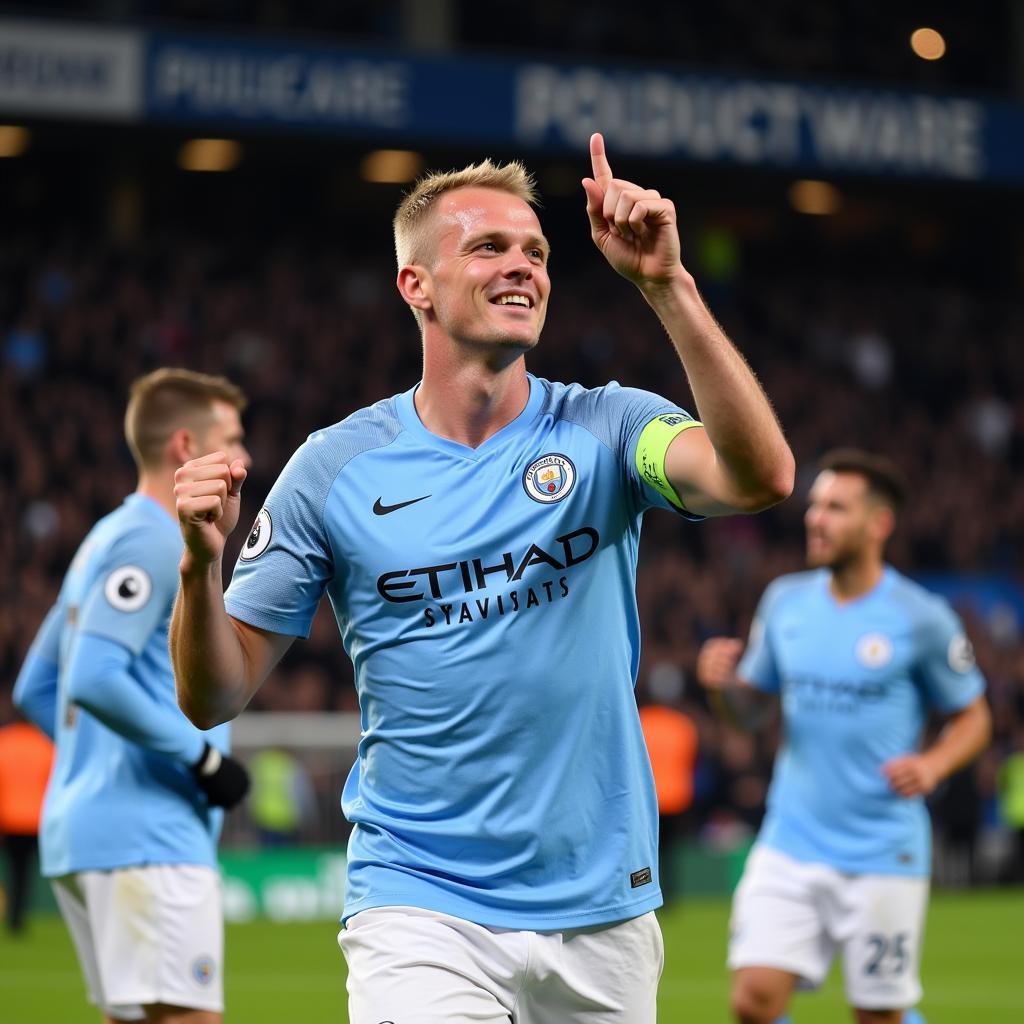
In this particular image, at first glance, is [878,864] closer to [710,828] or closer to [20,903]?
[20,903]

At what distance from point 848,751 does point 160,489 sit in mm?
3149

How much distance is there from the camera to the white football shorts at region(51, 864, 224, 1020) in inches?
219

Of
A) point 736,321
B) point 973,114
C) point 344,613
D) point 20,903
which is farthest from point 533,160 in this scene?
point 344,613

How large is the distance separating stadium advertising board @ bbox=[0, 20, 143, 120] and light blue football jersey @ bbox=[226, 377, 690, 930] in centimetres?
1780

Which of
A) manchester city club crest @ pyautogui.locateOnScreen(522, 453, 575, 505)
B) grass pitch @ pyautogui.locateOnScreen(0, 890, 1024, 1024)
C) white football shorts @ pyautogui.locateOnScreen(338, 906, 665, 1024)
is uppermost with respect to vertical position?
manchester city club crest @ pyautogui.locateOnScreen(522, 453, 575, 505)

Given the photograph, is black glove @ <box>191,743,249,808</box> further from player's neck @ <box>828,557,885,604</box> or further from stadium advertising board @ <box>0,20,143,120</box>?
stadium advertising board @ <box>0,20,143,120</box>

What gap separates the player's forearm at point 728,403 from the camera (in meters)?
3.57

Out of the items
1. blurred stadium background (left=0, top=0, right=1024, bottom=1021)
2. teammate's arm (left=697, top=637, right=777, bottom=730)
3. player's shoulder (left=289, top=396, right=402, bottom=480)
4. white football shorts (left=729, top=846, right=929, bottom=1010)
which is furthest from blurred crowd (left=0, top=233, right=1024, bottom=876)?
player's shoulder (left=289, top=396, right=402, bottom=480)

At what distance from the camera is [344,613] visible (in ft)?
13.8

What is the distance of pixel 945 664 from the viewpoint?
7.88 metres

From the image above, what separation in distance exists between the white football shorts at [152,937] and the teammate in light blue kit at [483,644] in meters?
1.64

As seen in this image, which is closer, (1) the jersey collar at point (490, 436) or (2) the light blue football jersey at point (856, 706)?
(1) the jersey collar at point (490, 436)

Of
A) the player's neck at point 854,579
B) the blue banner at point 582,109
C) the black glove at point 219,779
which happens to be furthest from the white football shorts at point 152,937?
the blue banner at point 582,109

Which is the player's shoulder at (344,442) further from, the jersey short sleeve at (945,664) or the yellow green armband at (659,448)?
the jersey short sleeve at (945,664)
